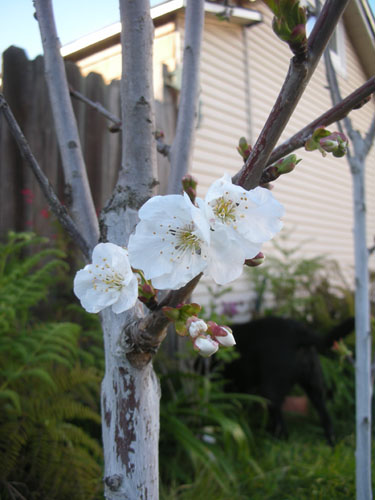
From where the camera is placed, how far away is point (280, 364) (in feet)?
10.6

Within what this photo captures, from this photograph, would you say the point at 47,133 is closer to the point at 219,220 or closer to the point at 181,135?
the point at 181,135

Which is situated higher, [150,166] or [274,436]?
[150,166]

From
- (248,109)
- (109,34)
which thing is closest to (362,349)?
(109,34)

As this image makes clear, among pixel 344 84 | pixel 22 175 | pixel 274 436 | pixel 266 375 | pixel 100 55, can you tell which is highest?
pixel 100 55

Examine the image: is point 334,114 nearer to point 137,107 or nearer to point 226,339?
point 226,339

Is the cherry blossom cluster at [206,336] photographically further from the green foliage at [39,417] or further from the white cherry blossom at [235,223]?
the green foliage at [39,417]

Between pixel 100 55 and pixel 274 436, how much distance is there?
5081 mm

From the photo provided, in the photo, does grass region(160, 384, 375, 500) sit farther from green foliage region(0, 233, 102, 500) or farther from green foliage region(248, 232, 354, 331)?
green foliage region(248, 232, 354, 331)

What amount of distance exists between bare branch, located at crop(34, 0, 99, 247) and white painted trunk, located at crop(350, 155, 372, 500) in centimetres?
124

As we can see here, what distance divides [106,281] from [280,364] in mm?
2788

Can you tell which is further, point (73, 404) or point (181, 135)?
point (73, 404)

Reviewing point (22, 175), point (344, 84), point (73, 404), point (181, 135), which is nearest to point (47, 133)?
point (22, 175)

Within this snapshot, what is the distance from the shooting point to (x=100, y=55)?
220 inches

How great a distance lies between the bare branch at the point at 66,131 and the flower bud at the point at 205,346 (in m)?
0.57
